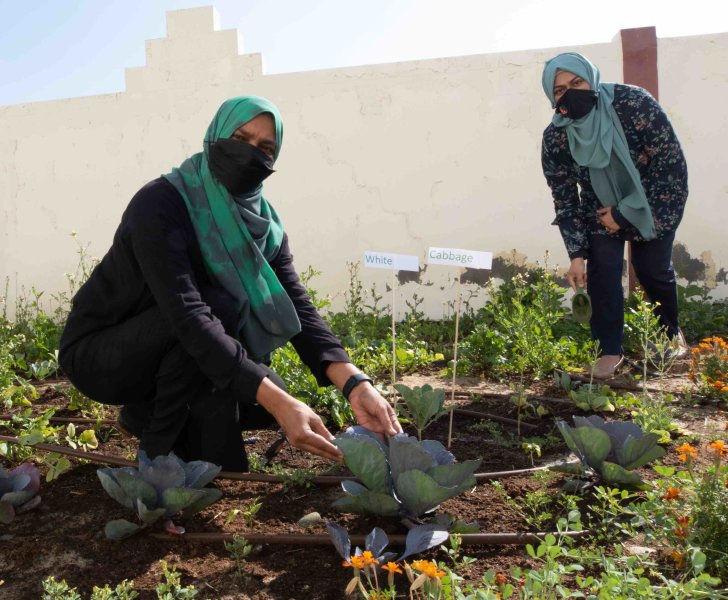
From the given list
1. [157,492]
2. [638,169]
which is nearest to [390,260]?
[157,492]

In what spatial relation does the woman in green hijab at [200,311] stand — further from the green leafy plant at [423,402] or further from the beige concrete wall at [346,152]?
the beige concrete wall at [346,152]

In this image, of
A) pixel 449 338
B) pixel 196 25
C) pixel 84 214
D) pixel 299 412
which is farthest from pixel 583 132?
pixel 84 214

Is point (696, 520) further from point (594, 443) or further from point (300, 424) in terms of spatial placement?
point (300, 424)

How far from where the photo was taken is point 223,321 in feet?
8.31

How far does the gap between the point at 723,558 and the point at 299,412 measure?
1.09 meters

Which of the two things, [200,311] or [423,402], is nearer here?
[200,311]

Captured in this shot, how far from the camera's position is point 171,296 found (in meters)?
2.27

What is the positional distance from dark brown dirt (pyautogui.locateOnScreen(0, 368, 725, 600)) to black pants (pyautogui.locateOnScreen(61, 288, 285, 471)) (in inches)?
7.4

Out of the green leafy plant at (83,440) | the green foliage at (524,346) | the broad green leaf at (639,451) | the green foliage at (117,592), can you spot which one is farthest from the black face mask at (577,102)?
the green foliage at (117,592)

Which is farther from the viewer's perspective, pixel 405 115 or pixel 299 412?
pixel 405 115

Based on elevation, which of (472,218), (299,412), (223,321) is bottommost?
(299,412)

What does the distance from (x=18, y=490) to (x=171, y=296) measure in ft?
2.46

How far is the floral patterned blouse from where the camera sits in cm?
400

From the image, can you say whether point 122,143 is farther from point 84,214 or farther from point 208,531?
point 208,531
